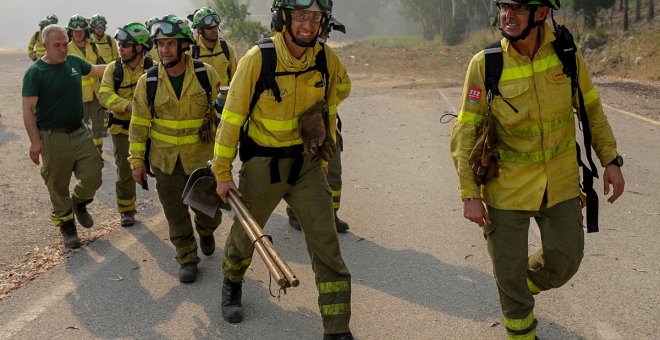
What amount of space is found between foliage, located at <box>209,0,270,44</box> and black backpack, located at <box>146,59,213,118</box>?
35813 mm

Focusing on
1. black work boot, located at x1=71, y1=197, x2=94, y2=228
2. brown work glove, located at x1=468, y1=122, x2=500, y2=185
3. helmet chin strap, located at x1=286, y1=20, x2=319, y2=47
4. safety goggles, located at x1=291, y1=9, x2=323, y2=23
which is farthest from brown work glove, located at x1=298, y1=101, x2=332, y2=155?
black work boot, located at x1=71, y1=197, x2=94, y2=228

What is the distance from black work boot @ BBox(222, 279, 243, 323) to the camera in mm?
4875

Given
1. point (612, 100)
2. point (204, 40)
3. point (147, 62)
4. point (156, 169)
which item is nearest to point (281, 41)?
point (156, 169)

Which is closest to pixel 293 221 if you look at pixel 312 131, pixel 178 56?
pixel 178 56

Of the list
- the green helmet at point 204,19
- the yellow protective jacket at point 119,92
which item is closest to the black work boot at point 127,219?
the yellow protective jacket at point 119,92

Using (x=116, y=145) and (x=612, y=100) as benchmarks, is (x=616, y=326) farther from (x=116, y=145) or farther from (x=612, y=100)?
(x=612, y=100)

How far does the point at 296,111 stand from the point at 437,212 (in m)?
3.50

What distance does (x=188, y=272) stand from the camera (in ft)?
18.7

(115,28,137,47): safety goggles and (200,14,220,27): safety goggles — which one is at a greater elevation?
(115,28,137,47): safety goggles

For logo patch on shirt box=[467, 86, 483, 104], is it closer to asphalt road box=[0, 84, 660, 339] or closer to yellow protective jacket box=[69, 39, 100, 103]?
asphalt road box=[0, 84, 660, 339]

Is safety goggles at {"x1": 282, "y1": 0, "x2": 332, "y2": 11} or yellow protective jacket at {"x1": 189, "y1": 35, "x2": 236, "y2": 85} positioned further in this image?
yellow protective jacket at {"x1": 189, "y1": 35, "x2": 236, "y2": 85}

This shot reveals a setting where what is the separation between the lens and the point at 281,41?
4301mm

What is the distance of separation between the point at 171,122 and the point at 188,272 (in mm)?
1220

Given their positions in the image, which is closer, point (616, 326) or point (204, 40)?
point (616, 326)
